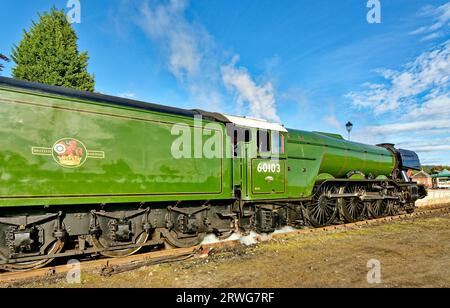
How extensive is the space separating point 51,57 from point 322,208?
1825 cm

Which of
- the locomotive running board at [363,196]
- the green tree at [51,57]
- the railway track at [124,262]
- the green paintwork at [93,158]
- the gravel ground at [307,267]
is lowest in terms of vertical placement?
the gravel ground at [307,267]

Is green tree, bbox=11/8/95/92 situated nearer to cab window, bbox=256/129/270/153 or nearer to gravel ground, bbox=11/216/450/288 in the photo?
cab window, bbox=256/129/270/153

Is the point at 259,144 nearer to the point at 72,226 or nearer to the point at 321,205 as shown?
the point at 321,205

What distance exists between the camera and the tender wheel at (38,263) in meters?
5.61

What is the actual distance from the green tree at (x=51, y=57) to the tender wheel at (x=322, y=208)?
1595 cm

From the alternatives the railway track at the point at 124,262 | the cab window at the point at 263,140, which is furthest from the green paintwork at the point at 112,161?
the railway track at the point at 124,262

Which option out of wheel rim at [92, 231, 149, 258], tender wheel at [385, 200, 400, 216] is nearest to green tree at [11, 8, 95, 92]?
wheel rim at [92, 231, 149, 258]

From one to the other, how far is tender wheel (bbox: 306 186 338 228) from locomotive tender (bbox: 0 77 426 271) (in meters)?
0.11

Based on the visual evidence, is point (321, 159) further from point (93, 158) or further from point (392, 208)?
point (93, 158)

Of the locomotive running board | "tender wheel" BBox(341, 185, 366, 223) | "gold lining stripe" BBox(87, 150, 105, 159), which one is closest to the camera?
"gold lining stripe" BBox(87, 150, 105, 159)

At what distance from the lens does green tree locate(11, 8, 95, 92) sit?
63.9 ft

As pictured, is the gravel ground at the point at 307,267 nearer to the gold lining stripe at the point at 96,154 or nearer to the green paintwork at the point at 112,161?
the green paintwork at the point at 112,161

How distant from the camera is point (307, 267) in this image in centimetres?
651

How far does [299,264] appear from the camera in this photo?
22.1ft
